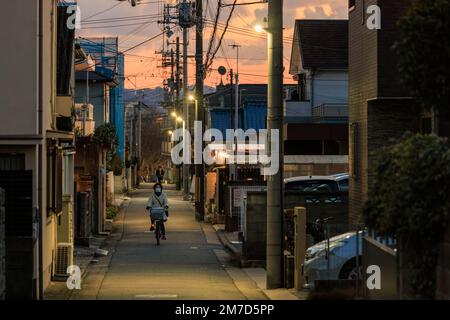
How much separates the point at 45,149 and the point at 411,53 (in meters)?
8.92

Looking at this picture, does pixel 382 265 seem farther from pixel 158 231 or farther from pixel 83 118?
pixel 83 118

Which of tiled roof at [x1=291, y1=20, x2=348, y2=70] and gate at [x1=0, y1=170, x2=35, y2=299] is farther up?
tiled roof at [x1=291, y1=20, x2=348, y2=70]

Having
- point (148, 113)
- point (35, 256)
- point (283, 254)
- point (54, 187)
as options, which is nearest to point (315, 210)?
point (283, 254)

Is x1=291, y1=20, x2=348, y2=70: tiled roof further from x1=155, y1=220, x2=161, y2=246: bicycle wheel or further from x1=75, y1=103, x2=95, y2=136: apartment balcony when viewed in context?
x1=155, y1=220, x2=161, y2=246: bicycle wheel

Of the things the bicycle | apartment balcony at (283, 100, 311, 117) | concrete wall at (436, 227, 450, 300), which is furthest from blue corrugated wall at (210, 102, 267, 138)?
concrete wall at (436, 227, 450, 300)

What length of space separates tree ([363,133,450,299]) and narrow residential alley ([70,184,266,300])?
7221 mm

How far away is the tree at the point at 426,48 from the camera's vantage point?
793 centimetres

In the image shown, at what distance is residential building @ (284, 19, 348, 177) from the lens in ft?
124

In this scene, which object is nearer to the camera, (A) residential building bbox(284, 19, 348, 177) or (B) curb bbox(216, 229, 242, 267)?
(B) curb bbox(216, 229, 242, 267)

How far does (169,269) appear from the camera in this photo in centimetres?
2033

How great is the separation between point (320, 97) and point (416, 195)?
34.6 meters
